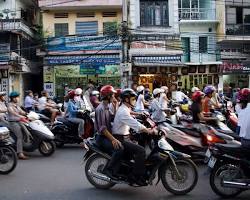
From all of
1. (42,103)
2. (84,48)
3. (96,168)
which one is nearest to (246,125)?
(96,168)

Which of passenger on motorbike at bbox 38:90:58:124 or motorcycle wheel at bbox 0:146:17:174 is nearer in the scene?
motorcycle wheel at bbox 0:146:17:174

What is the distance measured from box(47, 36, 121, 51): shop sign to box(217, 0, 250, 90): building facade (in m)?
7.41

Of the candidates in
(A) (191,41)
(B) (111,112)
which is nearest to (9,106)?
(B) (111,112)

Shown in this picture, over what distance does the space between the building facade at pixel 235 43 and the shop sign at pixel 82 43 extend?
24.3ft

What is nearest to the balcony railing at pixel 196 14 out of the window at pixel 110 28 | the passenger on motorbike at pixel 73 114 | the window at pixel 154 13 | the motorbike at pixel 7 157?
the window at pixel 154 13

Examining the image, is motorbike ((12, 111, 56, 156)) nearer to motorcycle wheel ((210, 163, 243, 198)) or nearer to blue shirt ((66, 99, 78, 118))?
blue shirt ((66, 99, 78, 118))

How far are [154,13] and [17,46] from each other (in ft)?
29.9

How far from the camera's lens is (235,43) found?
3397 cm

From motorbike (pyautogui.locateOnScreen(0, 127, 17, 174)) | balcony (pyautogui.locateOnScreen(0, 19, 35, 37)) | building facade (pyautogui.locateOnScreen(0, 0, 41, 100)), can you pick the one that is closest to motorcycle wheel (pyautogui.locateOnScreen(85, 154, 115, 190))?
motorbike (pyautogui.locateOnScreen(0, 127, 17, 174))

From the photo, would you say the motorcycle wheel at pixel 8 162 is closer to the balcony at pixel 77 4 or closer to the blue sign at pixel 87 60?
the blue sign at pixel 87 60

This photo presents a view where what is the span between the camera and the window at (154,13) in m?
32.3

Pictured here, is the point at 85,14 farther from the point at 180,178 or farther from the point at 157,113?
the point at 180,178

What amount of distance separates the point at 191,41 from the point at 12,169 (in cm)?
2574

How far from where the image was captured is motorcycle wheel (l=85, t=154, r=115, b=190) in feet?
26.0
